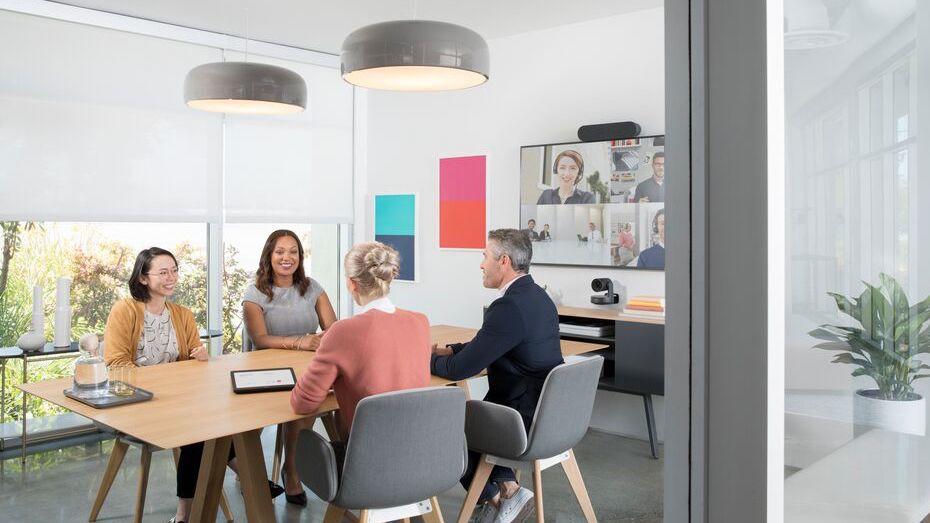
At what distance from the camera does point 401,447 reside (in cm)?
258

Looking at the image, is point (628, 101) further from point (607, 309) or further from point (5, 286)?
point (5, 286)

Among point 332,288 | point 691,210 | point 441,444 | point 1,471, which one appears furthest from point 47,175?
point 691,210

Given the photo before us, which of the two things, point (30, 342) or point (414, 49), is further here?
point (30, 342)

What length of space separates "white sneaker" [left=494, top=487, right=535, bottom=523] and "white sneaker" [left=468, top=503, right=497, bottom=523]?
0.10 ft

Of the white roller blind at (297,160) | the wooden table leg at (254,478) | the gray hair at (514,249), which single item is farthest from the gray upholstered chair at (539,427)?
the white roller blind at (297,160)

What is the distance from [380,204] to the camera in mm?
6844

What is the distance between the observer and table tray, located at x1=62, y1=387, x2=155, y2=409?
2768 mm

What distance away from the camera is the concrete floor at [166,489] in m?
3.80

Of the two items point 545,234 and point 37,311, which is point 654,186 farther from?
point 37,311

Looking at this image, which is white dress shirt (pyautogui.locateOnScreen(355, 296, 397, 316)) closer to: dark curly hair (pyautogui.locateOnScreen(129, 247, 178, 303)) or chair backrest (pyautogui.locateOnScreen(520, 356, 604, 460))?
chair backrest (pyautogui.locateOnScreen(520, 356, 604, 460))

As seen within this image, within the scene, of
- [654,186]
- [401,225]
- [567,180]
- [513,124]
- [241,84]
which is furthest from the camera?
[401,225]

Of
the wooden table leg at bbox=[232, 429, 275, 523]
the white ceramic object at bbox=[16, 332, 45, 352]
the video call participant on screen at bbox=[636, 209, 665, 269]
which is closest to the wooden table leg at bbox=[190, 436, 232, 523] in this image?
the wooden table leg at bbox=[232, 429, 275, 523]

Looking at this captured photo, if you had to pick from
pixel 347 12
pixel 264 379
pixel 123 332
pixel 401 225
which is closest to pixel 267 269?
pixel 123 332

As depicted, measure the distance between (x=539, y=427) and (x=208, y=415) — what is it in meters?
1.27
